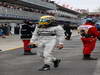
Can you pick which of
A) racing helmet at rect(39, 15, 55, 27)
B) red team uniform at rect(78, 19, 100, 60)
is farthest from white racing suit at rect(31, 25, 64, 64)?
red team uniform at rect(78, 19, 100, 60)

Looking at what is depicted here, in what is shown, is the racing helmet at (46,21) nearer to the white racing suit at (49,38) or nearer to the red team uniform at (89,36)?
the white racing suit at (49,38)

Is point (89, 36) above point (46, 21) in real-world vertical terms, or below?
below

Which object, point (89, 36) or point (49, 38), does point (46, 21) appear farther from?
point (89, 36)

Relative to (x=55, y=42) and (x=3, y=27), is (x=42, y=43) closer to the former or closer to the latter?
(x=55, y=42)

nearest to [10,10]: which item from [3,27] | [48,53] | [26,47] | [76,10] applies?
[3,27]

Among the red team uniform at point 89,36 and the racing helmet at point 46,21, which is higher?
the racing helmet at point 46,21

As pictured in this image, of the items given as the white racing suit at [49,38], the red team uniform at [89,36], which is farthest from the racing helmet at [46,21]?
the red team uniform at [89,36]

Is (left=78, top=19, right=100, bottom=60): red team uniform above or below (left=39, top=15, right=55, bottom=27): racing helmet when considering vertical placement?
below

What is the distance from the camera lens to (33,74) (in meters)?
9.95

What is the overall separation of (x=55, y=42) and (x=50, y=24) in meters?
0.55

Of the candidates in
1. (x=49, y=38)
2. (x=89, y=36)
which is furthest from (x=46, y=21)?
(x=89, y=36)

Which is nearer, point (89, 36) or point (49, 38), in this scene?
point (49, 38)

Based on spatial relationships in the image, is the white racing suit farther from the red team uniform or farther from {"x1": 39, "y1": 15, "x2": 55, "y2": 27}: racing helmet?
the red team uniform

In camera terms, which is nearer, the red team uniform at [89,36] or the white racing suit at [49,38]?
the white racing suit at [49,38]
